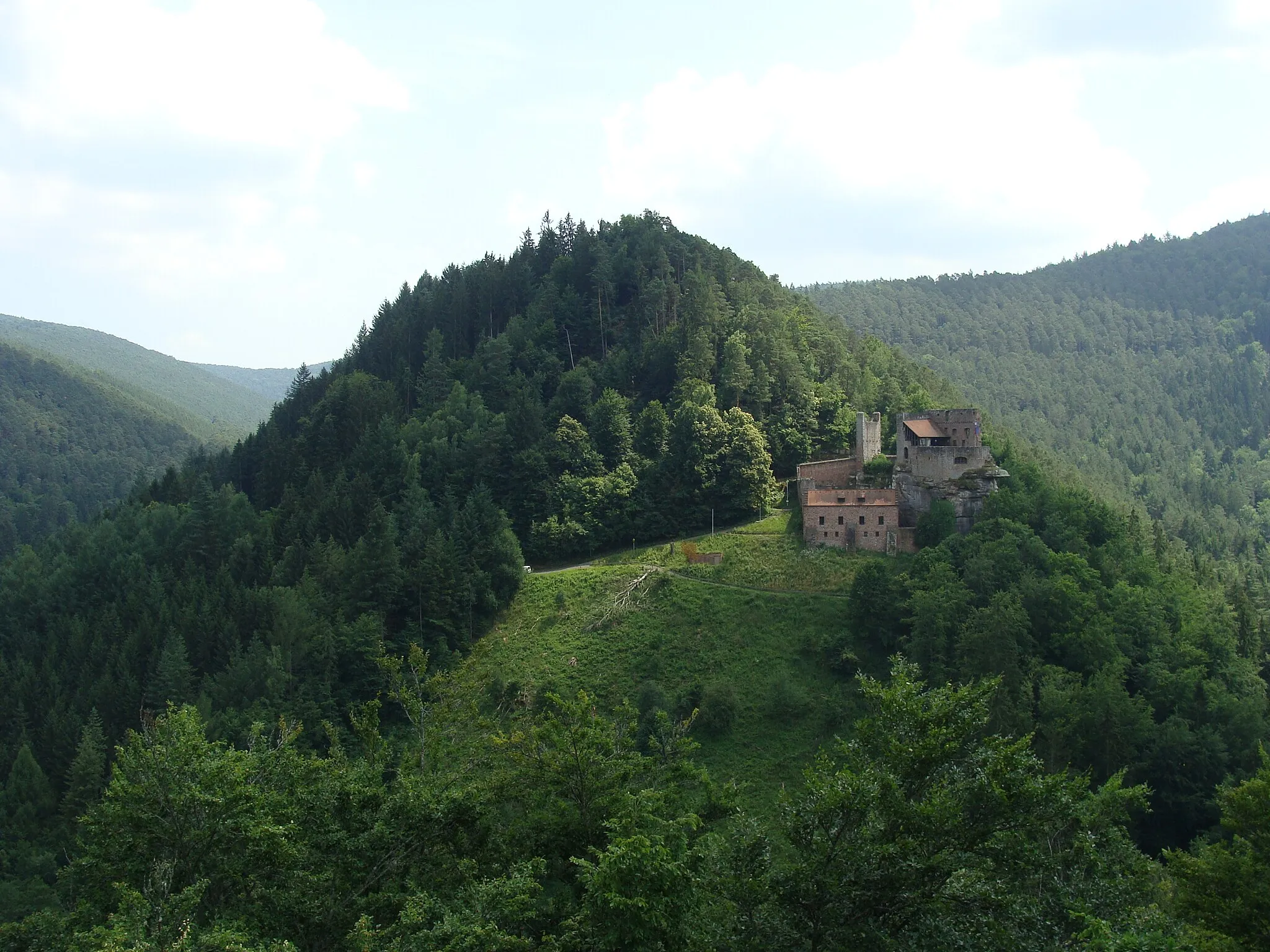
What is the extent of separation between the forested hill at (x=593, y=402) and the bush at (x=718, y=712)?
20.1m

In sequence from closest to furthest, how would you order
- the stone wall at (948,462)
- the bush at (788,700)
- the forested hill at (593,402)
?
the bush at (788,700), the stone wall at (948,462), the forested hill at (593,402)

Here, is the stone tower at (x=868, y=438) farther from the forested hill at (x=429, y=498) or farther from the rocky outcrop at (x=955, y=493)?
the rocky outcrop at (x=955, y=493)

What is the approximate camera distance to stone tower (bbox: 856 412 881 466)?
73.6 metres

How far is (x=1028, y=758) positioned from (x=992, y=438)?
207 feet

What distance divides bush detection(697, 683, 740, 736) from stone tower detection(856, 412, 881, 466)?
24.1m

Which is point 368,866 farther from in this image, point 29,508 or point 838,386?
point 29,508

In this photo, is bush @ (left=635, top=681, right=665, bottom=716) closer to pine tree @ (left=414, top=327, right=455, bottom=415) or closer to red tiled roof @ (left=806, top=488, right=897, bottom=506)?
red tiled roof @ (left=806, top=488, right=897, bottom=506)

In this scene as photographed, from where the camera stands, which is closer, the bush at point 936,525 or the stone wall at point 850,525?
the bush at point 936,525

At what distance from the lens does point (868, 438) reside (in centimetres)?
7400

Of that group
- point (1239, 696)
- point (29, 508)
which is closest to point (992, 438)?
point (1239, 696)

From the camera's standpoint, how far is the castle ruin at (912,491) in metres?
66.6

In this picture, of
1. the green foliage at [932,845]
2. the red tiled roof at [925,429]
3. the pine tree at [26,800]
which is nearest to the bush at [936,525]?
the red tiled roof at [925,429]

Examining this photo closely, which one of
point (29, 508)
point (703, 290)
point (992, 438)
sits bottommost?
point (29, 508)

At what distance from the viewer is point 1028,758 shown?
22766mm
